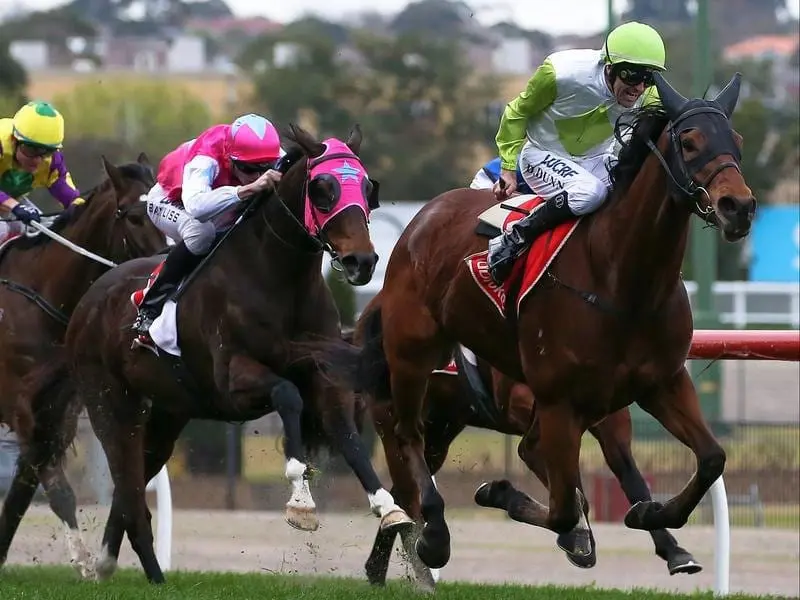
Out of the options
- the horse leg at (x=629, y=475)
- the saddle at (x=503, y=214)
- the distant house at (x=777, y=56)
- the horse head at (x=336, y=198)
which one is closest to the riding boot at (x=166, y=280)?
the horse head at (x=336, y=198)

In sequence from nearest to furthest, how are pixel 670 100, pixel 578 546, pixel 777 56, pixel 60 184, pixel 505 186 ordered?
pixel 670 100 → pixel 578 546 → pixel 505 186 → pixel 60 184 → pixel 777 56

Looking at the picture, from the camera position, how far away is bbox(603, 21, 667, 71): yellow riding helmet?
18.9ft

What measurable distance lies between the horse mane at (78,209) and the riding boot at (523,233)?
111 inches

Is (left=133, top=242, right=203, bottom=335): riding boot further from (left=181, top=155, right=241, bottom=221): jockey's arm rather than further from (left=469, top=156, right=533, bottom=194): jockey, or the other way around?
(left=469, top=156, right=533, bottom=194): jockey

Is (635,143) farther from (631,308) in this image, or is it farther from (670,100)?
(631,308)

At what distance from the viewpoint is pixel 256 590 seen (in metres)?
6.70

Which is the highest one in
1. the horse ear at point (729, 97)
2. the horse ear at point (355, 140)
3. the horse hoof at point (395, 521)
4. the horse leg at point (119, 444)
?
the horse ear at point (729, 97)

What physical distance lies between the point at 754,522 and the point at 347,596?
6.55m

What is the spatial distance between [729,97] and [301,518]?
7.13 ft

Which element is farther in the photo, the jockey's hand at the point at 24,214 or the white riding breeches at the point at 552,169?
the jockey's hand at the point at 24,214

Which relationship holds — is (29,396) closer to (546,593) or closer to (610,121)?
(546,593)

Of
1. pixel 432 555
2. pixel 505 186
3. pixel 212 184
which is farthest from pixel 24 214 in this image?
pixel 432 555

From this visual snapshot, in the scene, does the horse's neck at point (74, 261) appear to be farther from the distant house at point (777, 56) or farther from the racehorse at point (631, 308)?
the distant house at point (777, 56)

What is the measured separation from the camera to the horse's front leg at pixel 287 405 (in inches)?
237
